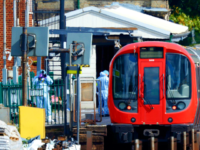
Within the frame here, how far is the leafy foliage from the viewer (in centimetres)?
3475

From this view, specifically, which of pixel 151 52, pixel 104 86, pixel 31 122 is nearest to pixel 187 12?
pixel 104 86

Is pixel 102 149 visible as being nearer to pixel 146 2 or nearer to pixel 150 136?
pixel 150 136

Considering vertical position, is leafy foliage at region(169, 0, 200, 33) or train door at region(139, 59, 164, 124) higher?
leafy foliage at region(169, 0, 200, 33)

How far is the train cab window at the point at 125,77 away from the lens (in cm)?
1041

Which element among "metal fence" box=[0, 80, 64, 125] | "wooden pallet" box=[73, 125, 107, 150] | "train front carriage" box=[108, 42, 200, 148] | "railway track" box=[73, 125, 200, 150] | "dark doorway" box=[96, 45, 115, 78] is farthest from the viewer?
"dark doorway" box=[96, 45, 115, 78]

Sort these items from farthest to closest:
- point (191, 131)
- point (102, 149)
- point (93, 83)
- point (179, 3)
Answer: point (179, 3)
point (93, 83)
point (102, 149)
point (191, 131)

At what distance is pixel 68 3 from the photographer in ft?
88.5

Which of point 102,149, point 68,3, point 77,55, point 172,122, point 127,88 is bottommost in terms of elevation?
point 102,149

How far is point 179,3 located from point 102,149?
29.2 m

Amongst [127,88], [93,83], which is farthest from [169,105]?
[93,83]

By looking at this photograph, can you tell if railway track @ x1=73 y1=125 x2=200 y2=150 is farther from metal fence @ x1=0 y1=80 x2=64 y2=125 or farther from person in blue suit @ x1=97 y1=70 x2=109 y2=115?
person in blue suit @ x1=97 y1=70 x2=109 y2=115

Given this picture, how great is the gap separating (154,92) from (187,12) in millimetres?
28476

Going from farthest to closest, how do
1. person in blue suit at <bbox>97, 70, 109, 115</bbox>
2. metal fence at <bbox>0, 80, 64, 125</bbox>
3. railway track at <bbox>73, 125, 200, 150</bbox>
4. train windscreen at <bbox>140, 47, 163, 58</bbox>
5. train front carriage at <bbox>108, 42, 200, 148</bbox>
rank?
person in blue suit at <bbox>97, 70, 109, 115</bbox> < metal fence at <bbox>0, 80, 64, 125</bbox> < train windscreen at <bbox>140, 47, 163, 58</bbox> < train front carriage at <bbox>108, 42, 200, 148</bbox> < railway track at <bbox>73, 125, 200, 150</bbox>

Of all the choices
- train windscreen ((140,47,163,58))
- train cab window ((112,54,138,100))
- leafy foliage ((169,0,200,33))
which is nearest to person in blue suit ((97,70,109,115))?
train cab window ((112,54,138,100))
